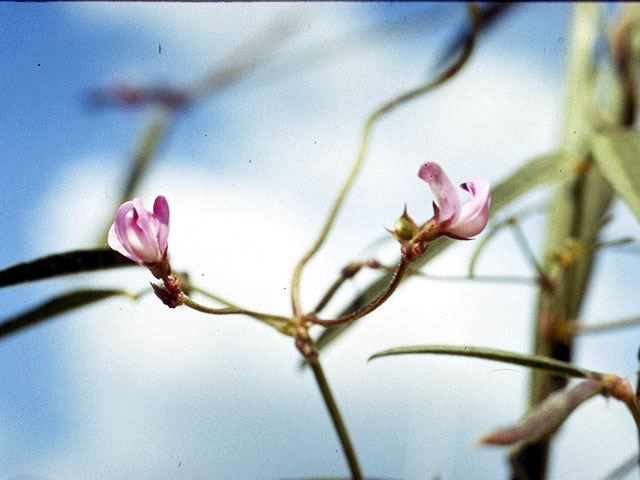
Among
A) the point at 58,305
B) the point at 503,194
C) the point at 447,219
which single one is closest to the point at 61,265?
the point at 58,305

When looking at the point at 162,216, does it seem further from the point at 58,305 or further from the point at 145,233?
the point at 58,305

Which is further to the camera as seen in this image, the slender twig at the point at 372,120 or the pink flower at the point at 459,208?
the slender twig at the point at 372,120

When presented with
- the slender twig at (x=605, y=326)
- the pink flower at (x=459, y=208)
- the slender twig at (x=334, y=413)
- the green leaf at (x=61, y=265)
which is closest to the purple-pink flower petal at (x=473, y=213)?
the pink flower at (x=459, y=208)

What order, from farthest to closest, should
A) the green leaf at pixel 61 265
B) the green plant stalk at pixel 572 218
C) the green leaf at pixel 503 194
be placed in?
the green plant stalk at pixel 572 218
the green leaf at pixel 503 194
the green leaf at pixel 61 265

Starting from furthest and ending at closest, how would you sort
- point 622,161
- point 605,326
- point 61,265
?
1. point 605,326
2. point 622,161
3. point 61,265

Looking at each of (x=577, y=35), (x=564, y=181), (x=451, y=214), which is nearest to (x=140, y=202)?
(x=451, y=214)

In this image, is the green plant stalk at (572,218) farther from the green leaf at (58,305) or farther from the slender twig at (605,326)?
the green leaf at (58,305)

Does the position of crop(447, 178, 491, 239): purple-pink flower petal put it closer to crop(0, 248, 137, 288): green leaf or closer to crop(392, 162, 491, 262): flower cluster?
crop(392, 162, 491, 262): flower cluster
